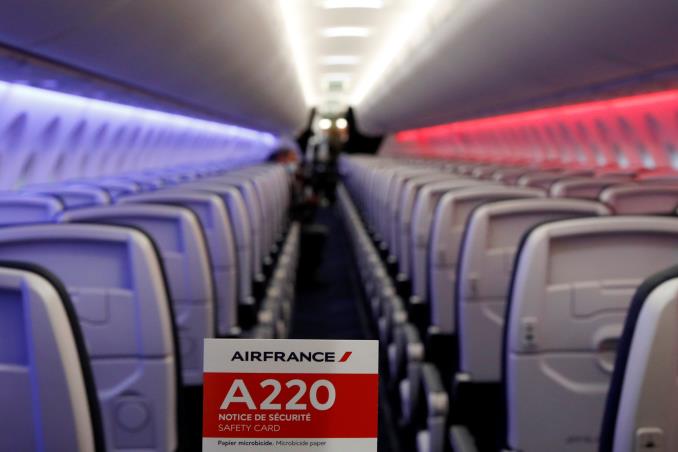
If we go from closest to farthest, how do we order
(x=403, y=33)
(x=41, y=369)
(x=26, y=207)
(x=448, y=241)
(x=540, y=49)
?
1. (x=41, y=369)
2. (x=448, y=241)
3. (x=26, y=207)
4. (x=540, y=49)
5. (x=403, y=33)

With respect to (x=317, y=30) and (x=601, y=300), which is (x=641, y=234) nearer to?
(x=601, y=300)

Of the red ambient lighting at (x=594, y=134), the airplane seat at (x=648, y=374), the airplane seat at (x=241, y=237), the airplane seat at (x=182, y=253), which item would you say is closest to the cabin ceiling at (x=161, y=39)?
the airplane seat at (x=241, y=237)

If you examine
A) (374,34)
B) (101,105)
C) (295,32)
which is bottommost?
(101,105)

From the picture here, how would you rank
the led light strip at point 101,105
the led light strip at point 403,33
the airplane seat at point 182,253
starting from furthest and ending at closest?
1. the led light strip at point 403,33
2. the led light strip at point 101,105
3. the airplane seat at point 182,253

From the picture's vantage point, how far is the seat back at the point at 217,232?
14.3 ft

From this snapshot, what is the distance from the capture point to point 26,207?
469 centimetres

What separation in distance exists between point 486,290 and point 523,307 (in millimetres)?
953

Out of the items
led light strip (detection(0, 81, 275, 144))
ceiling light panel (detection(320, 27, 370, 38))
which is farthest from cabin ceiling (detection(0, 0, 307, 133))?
ceiling light panel (detection(320, 27, 370, 38))

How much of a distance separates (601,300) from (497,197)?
1.88m

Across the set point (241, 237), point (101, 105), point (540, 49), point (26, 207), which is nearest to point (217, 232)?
point (241, 237)

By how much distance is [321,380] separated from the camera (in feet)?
3.64

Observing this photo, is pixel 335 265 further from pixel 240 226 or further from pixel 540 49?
pixel 240 226

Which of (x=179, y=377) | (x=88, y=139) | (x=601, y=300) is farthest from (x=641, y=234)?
(x=88, y=139)

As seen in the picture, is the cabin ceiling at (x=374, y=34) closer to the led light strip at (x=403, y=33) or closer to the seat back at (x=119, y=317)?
the led light strip at (x=403, y=33)
